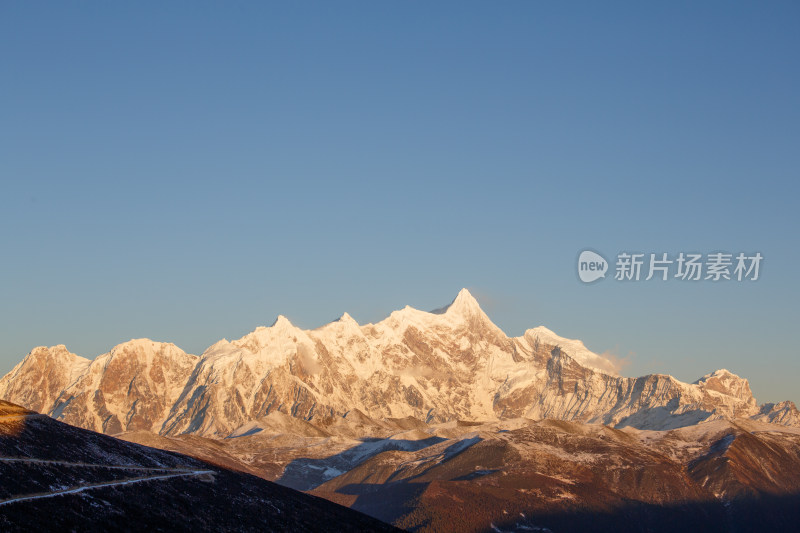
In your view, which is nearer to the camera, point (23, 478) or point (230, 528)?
point (23, 478)

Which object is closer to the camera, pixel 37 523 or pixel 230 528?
pixel 37 523

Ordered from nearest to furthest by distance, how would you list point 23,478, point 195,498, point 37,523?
point 37,523, point 23,478, point 195,498

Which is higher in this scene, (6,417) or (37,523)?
(6,417)

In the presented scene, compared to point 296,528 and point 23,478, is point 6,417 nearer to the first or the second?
point 23,478

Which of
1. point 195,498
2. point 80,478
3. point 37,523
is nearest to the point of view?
point 37,523

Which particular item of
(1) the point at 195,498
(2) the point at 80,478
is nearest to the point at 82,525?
(2) the point at 80,478

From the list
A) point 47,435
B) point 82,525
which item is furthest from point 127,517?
point 47,435

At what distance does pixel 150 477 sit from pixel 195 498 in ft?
38.7

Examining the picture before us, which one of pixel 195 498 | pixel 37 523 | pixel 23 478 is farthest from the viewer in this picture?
pixel 195 498

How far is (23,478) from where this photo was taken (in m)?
159

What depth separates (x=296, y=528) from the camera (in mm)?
198500

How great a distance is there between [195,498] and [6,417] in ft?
133

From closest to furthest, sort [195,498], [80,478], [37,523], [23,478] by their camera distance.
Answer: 1. [37,523]
2. [23,478]
3. [80,478]
4. [195,498]

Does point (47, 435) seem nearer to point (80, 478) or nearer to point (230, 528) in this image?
point (80, 478)
